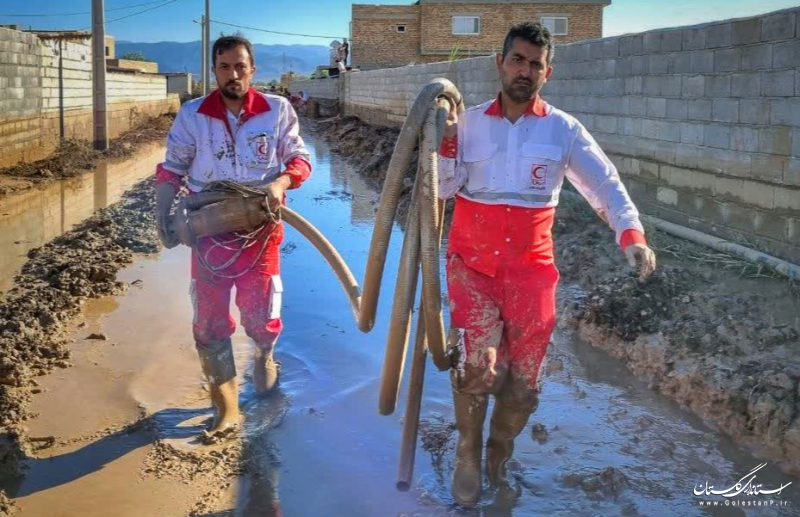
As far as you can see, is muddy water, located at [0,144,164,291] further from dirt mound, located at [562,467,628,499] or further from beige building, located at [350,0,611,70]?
beige building, located at [350,0,611,70]

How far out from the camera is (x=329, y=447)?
14.0ft

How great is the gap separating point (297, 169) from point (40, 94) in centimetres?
1266

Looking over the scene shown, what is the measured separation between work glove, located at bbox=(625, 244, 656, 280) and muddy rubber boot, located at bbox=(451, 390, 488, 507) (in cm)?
83

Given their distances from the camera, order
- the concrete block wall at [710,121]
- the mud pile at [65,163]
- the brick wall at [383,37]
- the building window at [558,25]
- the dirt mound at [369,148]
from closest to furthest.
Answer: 1. the concrete block wall at [710,121]
2. the dirt mound at [369,148]
3. the mud pile at [65,163]
4. the building window at [558,25]
5. the brick wall at [383,37]

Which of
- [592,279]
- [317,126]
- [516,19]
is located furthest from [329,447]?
[516,19]

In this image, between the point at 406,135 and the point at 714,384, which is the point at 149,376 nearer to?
the point at 406,135

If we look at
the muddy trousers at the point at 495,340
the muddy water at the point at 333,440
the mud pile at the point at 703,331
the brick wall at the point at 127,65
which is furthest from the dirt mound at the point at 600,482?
the brick wall at the point at 127,65

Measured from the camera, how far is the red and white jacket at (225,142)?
4.22 metres

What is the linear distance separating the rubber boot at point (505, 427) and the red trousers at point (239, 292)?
139 cm

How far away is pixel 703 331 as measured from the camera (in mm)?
5234

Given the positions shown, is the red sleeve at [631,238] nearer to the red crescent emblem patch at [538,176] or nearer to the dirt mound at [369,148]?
the red crescent emblem patch at [538,176]

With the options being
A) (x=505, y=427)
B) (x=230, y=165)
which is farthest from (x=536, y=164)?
(x=230, y=165)

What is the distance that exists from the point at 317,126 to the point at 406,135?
28145mm

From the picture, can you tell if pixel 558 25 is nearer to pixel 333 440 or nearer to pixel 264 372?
pixel 264 372
